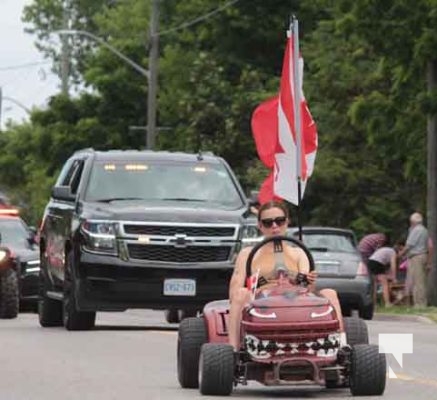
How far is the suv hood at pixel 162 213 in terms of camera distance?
20.9 metres

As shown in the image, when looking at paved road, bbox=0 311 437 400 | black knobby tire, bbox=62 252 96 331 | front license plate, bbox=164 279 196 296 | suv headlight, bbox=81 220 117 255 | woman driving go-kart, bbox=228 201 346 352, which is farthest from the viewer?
black knobby tire, bbox=62 252 96 331

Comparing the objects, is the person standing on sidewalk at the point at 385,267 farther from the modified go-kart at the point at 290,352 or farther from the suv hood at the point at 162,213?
the modified go-kart at the point at 290,352

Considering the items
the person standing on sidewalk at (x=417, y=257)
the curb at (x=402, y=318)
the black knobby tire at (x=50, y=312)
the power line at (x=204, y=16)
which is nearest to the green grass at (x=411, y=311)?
the curb at (x=402, y=318)

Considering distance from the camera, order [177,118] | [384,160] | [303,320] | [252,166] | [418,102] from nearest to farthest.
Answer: [303,320], [418,102], [384,160], [252,166], [177,118]

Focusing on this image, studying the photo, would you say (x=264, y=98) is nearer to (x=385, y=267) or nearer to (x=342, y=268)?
(x=385, y=267)

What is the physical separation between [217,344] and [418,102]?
20693 millimetres

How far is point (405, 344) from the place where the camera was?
19.5m

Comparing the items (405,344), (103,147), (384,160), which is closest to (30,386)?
(405,344)

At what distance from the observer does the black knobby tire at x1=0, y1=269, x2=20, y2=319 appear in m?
25.9

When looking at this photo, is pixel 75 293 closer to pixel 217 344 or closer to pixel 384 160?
pixel 217 344

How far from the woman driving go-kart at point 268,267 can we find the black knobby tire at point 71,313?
7.89 m

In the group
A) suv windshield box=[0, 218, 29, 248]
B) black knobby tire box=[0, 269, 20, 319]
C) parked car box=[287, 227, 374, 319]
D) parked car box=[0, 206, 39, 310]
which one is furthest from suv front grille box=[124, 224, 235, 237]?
suv windshield box=[0, 218, 29, 248]

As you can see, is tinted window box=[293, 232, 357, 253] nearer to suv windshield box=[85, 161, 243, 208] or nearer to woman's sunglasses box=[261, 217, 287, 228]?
suv windshield box=[85, 161, 243, 208]

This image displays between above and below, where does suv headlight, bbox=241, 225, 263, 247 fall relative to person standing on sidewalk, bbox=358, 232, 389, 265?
above
